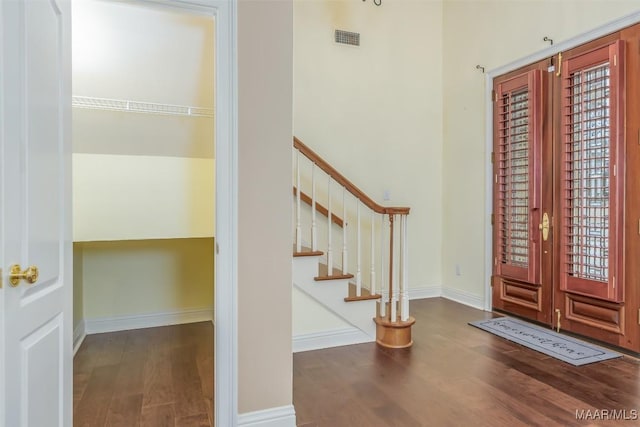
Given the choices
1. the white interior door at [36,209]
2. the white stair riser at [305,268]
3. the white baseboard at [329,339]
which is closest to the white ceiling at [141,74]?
the white interior door at [36,209]

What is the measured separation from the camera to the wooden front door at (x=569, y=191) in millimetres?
2916

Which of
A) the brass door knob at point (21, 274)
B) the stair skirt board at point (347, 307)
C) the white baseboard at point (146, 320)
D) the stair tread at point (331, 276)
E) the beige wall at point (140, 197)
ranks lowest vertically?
the white baseboard at point (146, 320)

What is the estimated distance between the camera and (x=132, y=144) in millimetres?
2943

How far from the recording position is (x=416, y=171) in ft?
15.6

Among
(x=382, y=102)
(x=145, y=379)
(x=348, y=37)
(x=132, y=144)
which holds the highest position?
(x=348, y=37)

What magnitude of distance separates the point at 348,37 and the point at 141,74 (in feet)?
8.22

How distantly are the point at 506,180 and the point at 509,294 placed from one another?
1.15m

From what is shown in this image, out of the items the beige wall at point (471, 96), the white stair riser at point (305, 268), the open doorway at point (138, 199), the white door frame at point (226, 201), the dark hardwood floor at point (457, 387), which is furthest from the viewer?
the beige wall at point (471, 96)

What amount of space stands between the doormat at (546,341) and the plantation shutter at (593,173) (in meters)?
0.41

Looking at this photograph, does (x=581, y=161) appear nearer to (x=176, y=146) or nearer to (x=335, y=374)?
(x=335, y=374)

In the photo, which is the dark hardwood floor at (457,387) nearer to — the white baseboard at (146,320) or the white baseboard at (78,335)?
the white baseboard at (146,320)

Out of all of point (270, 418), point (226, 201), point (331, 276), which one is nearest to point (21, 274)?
point (226, 201)

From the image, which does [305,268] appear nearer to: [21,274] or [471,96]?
[21,274]

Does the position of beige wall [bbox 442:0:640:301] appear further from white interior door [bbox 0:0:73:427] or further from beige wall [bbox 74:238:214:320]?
white interior door [bbox 0:0:73:427]
